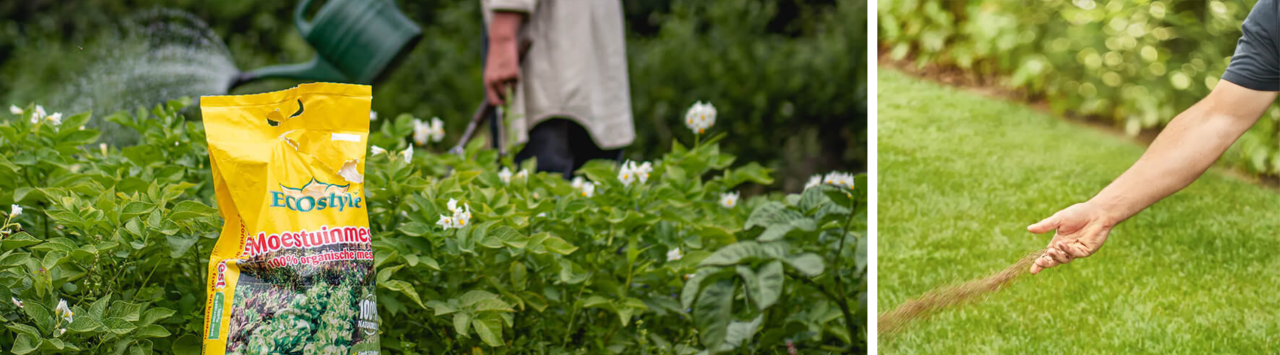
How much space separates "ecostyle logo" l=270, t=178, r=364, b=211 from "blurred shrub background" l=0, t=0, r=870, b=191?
403 centimetres

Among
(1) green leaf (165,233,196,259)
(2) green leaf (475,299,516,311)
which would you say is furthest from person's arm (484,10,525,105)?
(1) green leaf (165,233,196,259)

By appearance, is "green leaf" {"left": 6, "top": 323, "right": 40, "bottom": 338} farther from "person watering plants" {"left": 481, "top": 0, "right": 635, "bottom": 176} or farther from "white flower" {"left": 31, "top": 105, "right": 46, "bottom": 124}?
"person watering plants" {"left": 481, "top": 0, "right": 635, "bottom": 176}

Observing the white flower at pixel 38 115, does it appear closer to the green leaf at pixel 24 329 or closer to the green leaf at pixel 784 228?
the green leaf at pixel 24 329

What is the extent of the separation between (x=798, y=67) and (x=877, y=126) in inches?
143

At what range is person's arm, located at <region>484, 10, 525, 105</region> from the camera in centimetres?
313

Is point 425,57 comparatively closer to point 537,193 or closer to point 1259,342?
point 537,193

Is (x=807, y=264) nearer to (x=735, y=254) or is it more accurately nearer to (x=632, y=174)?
(x=735, y=254)

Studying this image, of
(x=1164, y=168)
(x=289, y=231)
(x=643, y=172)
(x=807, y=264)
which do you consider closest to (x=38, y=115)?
(x=289, y=231)

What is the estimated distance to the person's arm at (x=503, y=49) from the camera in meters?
3.13

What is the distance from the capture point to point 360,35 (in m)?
3.63

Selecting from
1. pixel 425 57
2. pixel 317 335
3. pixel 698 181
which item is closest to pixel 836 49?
pixel 425 57

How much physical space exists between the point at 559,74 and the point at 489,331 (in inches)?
60.7

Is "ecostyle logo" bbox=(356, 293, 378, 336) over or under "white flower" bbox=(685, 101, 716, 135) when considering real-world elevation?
under

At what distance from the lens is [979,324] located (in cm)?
206
